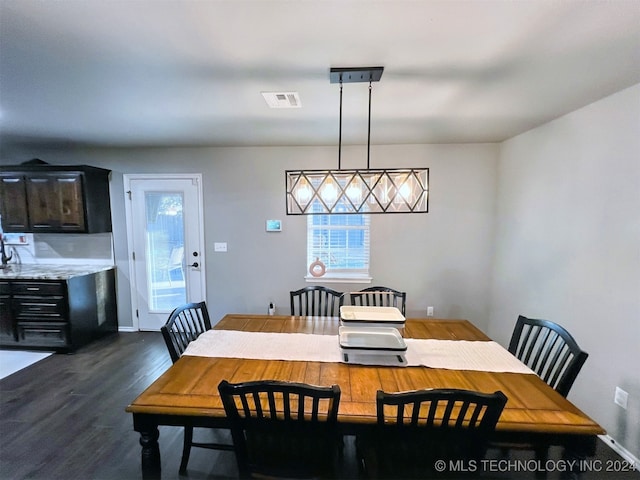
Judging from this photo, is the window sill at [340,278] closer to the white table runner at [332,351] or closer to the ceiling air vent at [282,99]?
the white table runner at [332,351]

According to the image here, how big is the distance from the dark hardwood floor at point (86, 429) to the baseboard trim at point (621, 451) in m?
0.04

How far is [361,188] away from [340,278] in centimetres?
198

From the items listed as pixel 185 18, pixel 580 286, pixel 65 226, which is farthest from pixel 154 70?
pixel 580 286

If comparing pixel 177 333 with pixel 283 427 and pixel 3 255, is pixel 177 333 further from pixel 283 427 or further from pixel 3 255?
pixel 3 255

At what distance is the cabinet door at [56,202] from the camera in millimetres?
3414

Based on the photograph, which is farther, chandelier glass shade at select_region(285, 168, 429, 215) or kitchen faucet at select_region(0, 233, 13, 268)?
kitchen faucet at select_region(0, 233, 13, 268)

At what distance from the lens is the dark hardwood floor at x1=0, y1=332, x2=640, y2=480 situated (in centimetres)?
178

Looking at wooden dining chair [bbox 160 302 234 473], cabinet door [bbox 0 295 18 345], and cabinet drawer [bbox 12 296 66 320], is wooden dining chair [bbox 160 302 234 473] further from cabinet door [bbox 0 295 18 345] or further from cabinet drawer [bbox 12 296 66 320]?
cabinet door [bbox 0 295 18 345]

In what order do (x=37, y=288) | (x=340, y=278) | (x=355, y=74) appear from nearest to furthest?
(x=355, y=74) < (x=37, y=288) < (x=340, y=278)

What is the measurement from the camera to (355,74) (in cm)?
169

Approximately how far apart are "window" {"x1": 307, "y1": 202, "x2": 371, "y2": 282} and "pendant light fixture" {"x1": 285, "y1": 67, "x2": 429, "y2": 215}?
176 centimetres

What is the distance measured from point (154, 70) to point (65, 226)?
2.92 meters

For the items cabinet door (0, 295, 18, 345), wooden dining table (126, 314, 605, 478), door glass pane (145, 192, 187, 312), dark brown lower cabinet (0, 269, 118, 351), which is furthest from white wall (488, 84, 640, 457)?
cabinet door (0, 295, 18, 345)

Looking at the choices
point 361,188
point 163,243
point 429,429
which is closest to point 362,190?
point 361,188
